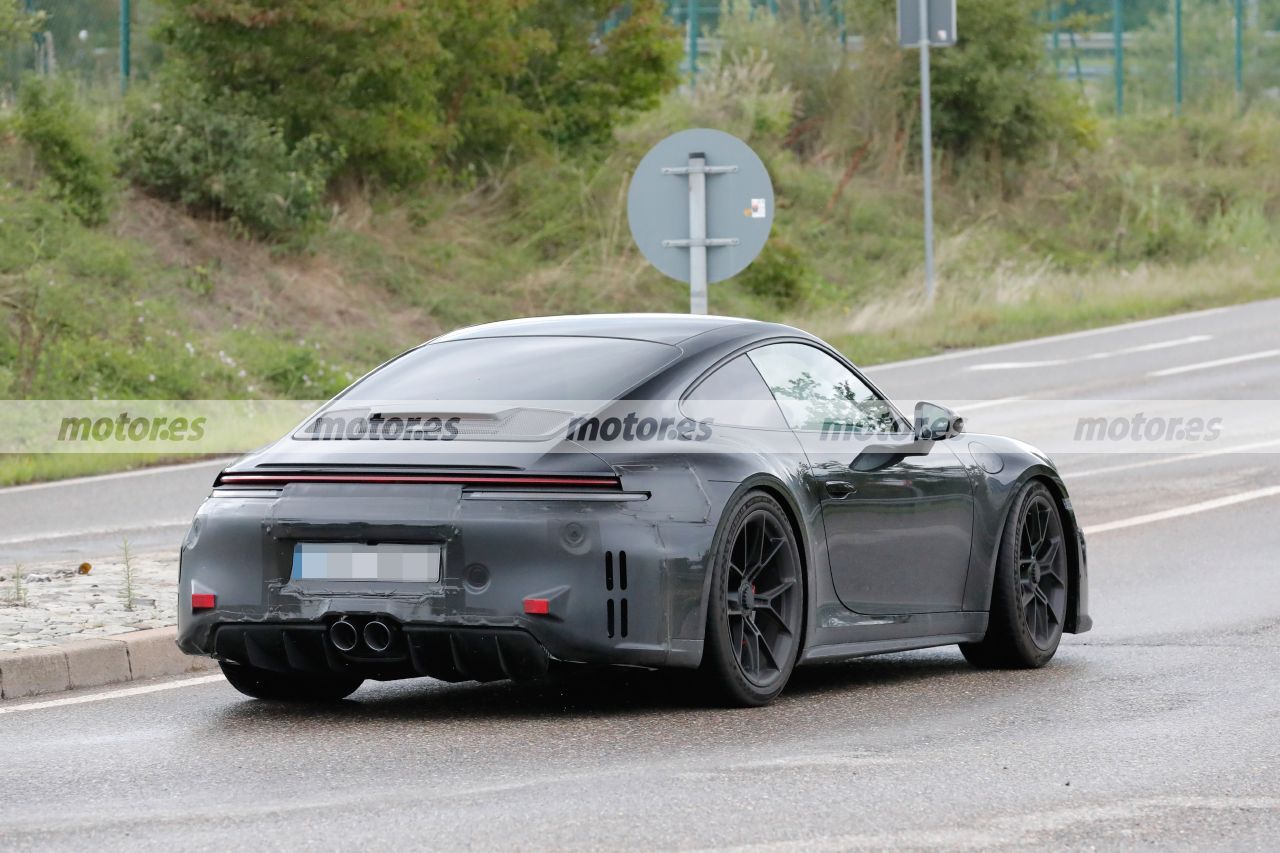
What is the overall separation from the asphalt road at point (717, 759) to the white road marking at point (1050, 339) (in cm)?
1530

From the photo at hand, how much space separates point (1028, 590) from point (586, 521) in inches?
103

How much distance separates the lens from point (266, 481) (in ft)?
24.5

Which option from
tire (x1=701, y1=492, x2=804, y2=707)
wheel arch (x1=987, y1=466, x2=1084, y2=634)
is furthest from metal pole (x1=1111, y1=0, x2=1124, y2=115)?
tire (x1=701, y1=492, x2=804, y2=707)

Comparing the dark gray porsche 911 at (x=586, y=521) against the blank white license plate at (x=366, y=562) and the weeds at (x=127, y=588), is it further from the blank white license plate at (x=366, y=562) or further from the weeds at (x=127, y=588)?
the weeds at (x=127, y=588)

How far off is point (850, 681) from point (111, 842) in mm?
3726

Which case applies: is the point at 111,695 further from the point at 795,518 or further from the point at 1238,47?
the point at 1238,47

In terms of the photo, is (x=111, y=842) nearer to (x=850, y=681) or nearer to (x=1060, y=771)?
(x=1060, y=771)

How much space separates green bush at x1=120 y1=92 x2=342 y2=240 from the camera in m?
26.9

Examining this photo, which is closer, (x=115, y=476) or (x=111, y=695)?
(x=111, y=695)

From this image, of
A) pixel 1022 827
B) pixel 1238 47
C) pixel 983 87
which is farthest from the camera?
pixel 1238 47

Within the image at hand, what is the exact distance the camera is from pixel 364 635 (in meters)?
7.22

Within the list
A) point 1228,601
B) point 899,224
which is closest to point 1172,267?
point 899,224

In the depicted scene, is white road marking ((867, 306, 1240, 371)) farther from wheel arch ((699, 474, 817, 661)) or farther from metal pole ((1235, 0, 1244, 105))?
metal pole ((1235, 0, 1244, 105))

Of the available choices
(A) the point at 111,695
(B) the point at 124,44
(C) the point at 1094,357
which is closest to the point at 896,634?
(A) the point at 111,695
